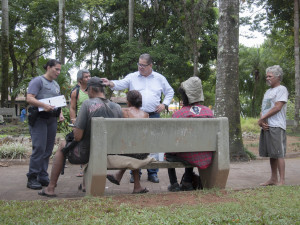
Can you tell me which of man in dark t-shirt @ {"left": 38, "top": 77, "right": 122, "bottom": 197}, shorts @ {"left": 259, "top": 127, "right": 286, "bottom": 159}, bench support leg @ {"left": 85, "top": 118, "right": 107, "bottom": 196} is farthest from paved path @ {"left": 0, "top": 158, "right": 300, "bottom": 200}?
bench support leg @ {"left": 85, "top": 118, "right": 107, "bottom": 196}

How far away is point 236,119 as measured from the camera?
823cm

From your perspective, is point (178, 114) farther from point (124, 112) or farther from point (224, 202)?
point (224, 202)

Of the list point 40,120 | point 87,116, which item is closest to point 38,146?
point 40,120

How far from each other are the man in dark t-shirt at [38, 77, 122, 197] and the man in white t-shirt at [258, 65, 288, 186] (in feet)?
7.99

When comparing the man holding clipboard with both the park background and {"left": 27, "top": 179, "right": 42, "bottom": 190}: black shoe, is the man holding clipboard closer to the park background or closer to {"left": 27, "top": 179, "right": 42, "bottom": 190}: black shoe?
{"left": 27, "top": 179, "right": 42, "bottom": 190}: black shoe

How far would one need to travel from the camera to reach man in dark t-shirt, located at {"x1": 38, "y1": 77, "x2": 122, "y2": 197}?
13.9 feet

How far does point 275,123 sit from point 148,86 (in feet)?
7.08

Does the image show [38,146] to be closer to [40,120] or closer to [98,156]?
[40,120]

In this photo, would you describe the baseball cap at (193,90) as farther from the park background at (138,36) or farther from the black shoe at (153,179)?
the park background at (138,36)

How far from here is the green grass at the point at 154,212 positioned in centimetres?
334

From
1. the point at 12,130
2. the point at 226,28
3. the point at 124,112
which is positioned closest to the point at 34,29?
the point at 12,130

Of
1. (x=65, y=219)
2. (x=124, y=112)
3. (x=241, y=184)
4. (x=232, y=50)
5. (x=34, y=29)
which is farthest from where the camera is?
(x=34, y=29)

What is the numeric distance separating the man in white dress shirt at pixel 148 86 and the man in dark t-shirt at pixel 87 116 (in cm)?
112

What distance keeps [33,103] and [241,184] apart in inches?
142
